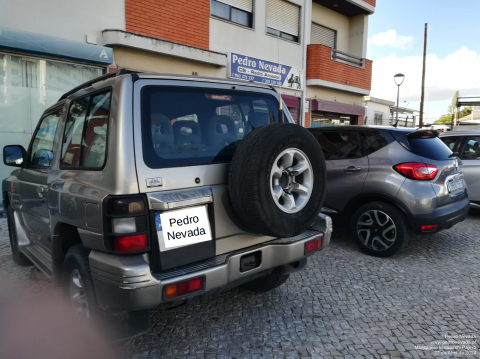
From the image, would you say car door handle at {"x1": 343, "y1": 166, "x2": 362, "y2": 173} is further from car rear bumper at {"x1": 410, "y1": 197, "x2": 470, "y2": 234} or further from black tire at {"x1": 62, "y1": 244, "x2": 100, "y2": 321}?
black tire at {"x1": 62, "y1": 244, "x2": 100, "y2": 321}

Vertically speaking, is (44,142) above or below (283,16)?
below

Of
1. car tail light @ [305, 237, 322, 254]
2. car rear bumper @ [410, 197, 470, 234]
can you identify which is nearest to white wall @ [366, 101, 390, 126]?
car rear bumper @ [410, 197, 470, 234]

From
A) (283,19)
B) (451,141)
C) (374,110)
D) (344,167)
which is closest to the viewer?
(344,167)

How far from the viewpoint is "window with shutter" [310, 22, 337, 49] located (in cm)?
1440

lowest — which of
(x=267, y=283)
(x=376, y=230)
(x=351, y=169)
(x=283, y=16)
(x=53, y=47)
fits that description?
(x=267, y=283)

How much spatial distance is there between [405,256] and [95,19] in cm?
741

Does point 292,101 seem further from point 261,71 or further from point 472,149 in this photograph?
point 472,149

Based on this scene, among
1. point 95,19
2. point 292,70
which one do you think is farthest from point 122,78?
point 292,70

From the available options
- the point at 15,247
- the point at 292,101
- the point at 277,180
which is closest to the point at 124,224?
the point at 277,180

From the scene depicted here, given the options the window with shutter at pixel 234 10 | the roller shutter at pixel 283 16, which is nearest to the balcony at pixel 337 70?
the roller shutter at pixel 283 16

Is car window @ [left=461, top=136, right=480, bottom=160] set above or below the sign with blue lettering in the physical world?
below

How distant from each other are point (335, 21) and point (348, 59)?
5.91ft

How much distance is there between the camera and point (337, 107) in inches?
566

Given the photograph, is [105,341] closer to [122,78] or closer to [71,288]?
[71,288]
